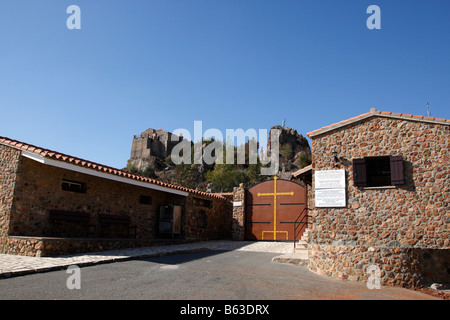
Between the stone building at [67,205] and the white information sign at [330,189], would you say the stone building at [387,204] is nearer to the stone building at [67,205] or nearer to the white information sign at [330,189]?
the white information sign at [330,189]

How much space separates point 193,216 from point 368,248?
29.9 ft

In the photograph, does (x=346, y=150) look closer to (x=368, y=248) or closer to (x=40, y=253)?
(x=368, y=248)

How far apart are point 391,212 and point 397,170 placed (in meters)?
1.13

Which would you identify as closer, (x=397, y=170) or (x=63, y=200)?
(x=397, y=170)

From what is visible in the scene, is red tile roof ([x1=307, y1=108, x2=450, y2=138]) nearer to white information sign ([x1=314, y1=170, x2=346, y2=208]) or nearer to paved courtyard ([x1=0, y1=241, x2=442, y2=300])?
white information sign ([x1=314, y1=170, x2=346, y2=208])

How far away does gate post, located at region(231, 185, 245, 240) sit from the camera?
17.1 meters

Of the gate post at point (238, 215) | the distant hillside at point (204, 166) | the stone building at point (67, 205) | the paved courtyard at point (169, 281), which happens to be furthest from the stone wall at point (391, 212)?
the distant hillside at point (204, 166)

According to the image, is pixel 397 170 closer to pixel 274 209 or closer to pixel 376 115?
pixel 376 115

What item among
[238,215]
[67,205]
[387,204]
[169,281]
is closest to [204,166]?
[238,215]

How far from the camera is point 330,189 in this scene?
9.47 meters

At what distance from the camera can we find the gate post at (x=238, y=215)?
17.1m

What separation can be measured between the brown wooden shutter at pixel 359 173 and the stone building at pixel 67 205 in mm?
7510

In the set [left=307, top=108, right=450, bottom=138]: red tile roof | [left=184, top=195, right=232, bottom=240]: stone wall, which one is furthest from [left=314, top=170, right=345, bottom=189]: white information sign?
[left=184, top=195, right=232, bottom=240]: stone wall
